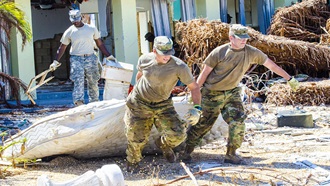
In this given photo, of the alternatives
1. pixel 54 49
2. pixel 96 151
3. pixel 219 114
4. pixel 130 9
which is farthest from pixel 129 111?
pixel 54 49

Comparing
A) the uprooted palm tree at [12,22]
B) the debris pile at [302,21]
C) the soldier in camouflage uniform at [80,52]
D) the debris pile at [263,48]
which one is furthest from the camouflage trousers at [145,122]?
the debris pile at [302,21]

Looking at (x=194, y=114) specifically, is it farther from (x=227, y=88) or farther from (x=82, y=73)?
(x=82, y=73)

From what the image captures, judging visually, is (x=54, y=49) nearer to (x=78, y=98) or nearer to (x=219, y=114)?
(x=78, y=98)

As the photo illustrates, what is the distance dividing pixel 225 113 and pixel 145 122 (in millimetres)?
1078

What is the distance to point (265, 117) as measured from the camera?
12.2m

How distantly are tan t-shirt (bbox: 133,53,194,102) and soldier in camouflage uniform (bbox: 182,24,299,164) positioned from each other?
2.06ft

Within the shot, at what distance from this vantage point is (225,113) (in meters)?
7.95

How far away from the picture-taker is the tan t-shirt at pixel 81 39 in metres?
10.8

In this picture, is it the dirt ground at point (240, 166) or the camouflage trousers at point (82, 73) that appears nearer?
the dirt ground at point (240, 166)

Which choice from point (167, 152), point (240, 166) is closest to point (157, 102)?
point (167, 152)

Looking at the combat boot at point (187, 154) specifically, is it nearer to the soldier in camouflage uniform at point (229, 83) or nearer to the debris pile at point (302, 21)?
the soldier in camouflage uniform at point (229, 83)

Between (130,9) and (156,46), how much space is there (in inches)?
449

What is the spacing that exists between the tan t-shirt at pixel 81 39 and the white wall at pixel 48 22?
32.7 ft

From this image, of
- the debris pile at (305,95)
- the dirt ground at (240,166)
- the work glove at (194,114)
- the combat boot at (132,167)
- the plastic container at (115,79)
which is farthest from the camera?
the debris pile at (305,95)
